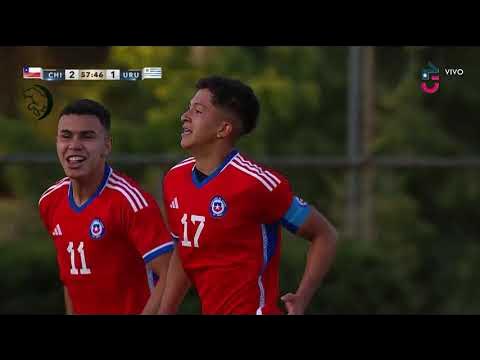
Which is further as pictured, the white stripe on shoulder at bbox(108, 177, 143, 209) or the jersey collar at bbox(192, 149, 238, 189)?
the white stripe on shoulder at bbox(108, 177, 143, 209)

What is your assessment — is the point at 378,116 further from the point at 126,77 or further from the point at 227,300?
the point at 227,300

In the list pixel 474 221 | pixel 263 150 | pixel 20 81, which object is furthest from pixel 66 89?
pixel 474 221

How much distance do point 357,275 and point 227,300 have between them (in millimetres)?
3674

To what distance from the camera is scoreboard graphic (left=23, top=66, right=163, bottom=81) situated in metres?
6.25

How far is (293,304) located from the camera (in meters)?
5.25

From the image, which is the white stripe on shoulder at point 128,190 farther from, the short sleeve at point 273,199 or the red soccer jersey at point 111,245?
the short sleeve at point 273,199

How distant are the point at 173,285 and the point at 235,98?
967 mm

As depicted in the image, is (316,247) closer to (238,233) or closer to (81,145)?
(238,233)

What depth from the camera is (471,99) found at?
10836 millimetres

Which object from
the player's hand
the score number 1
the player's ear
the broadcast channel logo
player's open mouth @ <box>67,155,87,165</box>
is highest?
the score number 1

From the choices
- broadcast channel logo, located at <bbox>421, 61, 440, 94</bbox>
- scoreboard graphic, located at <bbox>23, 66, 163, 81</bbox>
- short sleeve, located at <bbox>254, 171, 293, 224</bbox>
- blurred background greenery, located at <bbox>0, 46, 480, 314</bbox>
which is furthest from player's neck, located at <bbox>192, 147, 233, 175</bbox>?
blurred background greenery, located at <bbox>0, 46, 480, 314</bbox>

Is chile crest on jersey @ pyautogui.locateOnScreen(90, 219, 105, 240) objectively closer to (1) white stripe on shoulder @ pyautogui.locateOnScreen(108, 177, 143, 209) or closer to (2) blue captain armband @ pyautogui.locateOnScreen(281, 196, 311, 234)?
(1) white stripe on shoulder @ pyautogui.locateOnScreen(108, 177, 143, 209)

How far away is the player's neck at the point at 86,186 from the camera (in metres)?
5.77

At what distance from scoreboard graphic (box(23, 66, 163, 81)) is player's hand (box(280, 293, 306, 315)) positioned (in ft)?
5.57
